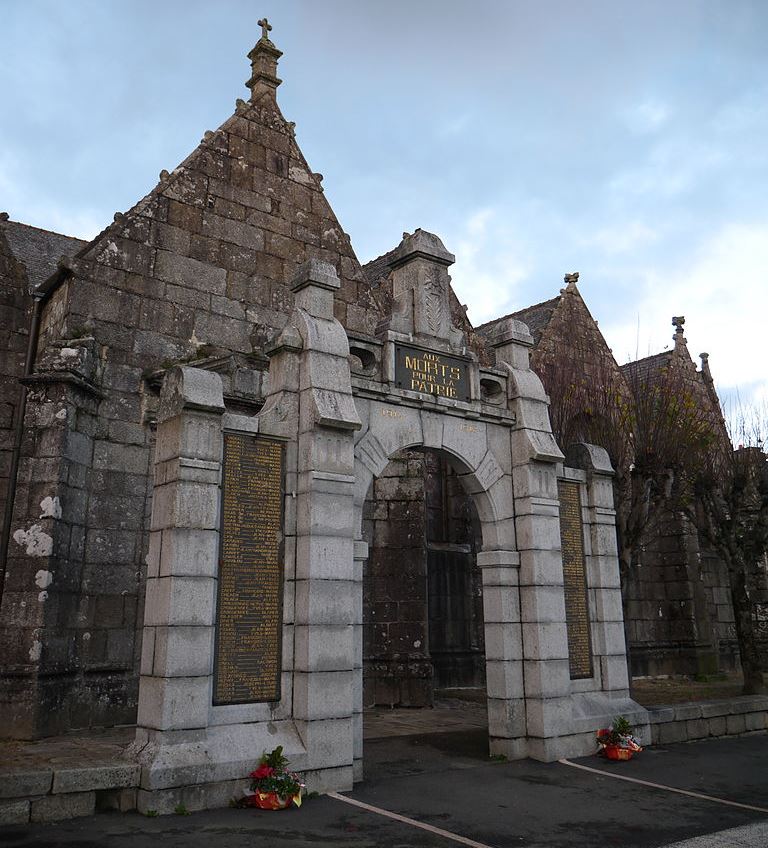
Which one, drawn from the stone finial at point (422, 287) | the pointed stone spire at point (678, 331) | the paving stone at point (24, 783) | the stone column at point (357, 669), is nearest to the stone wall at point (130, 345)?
the stone finial at point (422, 287)

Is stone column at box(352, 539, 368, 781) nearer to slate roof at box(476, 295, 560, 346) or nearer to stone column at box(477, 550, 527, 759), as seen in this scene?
stone column at box(477, 550, 527, 759)

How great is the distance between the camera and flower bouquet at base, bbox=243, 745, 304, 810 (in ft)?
23.1

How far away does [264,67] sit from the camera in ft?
49.9

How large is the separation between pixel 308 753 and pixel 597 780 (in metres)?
3.40

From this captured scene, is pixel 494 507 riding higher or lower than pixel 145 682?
higher

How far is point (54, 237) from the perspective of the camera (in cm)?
1594

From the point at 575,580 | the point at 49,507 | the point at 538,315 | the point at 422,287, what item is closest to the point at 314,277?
the point at 422,287


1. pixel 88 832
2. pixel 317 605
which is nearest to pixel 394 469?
pixel 317 605

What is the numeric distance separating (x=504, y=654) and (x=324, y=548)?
3.04 m

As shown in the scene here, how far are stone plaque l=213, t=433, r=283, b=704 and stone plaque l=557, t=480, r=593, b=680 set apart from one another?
4.48 m

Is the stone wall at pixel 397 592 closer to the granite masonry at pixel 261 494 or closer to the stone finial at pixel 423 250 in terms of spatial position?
the granite masonry at pixel 261 494

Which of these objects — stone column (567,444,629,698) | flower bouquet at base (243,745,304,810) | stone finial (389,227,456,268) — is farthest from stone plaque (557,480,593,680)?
flower bouquet at base (243,745,304,810)

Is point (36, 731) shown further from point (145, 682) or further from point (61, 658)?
point (145, 682)

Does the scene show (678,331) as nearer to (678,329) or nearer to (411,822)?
(678,329)
